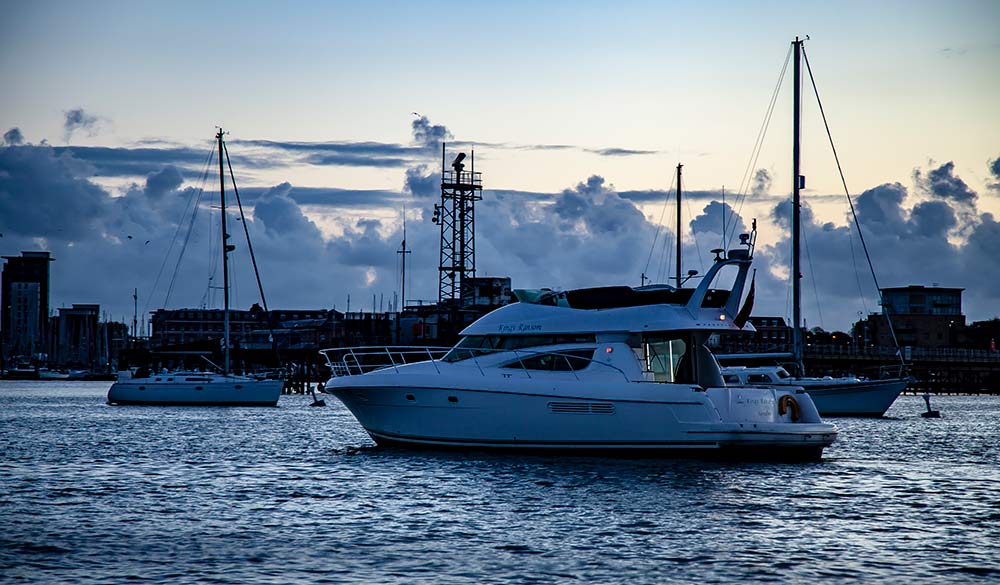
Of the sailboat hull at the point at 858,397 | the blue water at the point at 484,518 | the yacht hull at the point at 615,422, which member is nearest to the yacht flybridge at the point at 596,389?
the yacht hull at the point at 615,422

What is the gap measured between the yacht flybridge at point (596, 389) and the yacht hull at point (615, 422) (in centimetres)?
3

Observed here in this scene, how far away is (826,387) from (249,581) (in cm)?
4878

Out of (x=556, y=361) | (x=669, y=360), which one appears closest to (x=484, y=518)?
(x=556, y=361)

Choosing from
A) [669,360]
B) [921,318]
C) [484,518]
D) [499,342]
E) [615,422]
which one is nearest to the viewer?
[484,518]

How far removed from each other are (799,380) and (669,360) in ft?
85.3

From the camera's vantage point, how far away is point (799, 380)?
175ft

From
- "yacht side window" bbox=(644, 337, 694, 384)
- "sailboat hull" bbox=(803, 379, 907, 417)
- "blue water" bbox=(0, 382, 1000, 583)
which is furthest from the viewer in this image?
"sailboat hull" bbox=(803, 379, 907, 417)

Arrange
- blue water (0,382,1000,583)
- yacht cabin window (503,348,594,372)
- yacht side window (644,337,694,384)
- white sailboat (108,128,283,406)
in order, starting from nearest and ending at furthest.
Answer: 1. blue water (0,382,1000,583)
2. yacht cabin window (503,348,594,372)
3. yacht side window (644,337,694,384)
4. white sailboat (108,128,283,406)

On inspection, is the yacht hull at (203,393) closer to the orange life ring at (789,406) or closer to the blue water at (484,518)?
the blue water at (484,518)

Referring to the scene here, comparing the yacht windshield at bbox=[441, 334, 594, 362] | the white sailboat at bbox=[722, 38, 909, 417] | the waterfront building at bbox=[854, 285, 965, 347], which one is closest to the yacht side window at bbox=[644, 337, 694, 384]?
the yacht windshield at bbox=[441, 334, 594, 362]

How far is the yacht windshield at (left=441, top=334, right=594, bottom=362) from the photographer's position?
2886cm

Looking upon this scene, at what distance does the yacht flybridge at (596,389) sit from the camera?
27000mm

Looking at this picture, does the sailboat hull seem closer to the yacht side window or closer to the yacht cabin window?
the yacht side window

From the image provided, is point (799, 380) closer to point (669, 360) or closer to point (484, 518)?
point (669, 360)
